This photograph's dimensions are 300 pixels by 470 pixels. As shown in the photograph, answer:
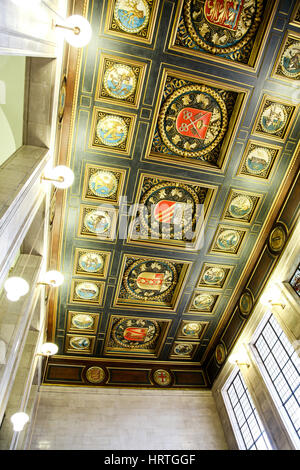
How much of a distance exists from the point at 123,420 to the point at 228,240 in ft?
25.4

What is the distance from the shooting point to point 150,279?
34.1ft

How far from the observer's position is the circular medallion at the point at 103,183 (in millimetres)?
8258

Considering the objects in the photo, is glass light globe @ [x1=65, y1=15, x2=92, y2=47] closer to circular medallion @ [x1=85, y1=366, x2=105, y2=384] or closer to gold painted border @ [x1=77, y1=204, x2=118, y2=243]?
gold painted border @ [x1=77, y1=204, x2=118, y2=243]

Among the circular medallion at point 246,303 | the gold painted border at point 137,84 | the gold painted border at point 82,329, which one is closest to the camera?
the gold painted border at point 137,84

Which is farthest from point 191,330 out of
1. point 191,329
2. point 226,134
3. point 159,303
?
point 226,134

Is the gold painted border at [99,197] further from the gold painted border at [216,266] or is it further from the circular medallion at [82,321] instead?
the circular medallion at [82,321]

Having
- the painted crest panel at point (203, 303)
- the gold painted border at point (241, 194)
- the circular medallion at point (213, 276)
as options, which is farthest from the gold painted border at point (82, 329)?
the gold painted border at point (241, 194)

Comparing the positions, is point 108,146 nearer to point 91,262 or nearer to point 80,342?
point 91,262

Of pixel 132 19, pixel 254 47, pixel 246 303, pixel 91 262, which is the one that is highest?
pixel 254 47

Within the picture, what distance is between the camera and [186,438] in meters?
10.4

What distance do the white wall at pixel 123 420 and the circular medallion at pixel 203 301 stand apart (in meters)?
3.85

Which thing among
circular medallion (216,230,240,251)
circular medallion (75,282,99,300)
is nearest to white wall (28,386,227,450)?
circular medallion (75,282,99,300)

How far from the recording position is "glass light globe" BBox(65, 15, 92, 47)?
14.0 ft

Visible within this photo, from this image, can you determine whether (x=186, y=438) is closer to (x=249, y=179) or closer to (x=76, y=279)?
(x=76, y=279)
